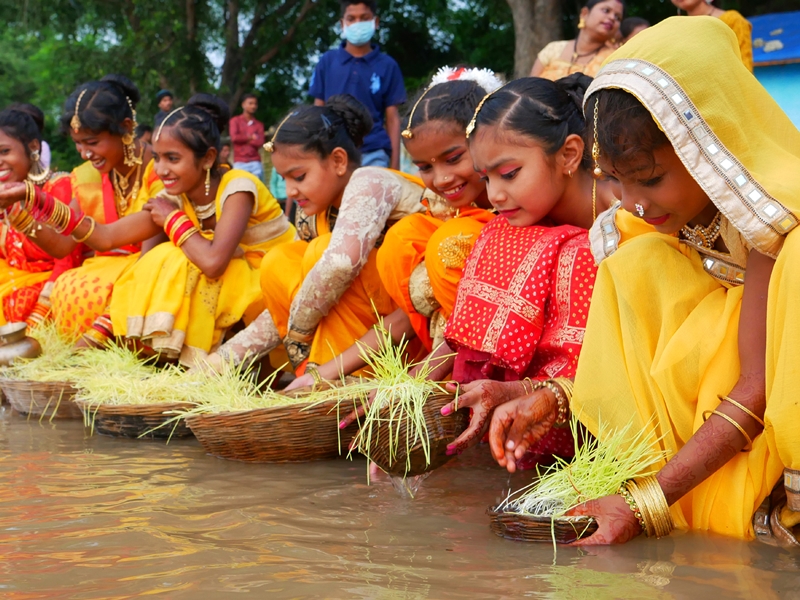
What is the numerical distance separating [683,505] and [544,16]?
8.12m

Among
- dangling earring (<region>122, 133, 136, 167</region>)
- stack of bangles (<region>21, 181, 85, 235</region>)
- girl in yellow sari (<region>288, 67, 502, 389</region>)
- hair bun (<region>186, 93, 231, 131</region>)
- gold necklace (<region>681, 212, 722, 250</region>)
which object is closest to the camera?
gold necklace (<region>681, 212, 722, 250</region>)

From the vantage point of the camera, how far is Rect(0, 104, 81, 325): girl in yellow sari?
567 cm

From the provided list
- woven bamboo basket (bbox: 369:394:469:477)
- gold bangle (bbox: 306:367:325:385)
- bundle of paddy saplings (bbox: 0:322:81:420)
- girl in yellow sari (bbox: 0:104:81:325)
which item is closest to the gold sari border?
woven bamboo basket (bbox: 369:394:469:477)

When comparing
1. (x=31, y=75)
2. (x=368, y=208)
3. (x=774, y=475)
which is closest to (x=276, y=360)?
(x=368, y=208)

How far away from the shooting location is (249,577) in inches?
83.4

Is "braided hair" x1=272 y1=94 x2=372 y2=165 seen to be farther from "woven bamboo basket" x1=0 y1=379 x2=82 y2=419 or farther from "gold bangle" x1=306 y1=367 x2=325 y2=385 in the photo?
"woven bamboo basket" x1=0 y1=379 x2=82 y2=419

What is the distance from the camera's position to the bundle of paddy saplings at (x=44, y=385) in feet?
14.5

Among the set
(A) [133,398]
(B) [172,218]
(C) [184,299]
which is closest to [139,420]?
(A) [133,398]

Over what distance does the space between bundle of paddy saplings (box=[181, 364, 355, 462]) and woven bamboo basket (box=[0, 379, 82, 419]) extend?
113 centimetres

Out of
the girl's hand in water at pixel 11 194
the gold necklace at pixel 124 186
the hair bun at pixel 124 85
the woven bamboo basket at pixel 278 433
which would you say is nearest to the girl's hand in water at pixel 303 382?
the woven bamboo basket at pixel 278 433

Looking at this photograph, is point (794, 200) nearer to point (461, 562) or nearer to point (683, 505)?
point (683, 505)

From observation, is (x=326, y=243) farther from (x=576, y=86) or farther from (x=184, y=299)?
(x=576, y=86)

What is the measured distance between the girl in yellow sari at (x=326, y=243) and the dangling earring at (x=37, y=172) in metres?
2.36

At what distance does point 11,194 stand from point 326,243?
5.80 feet
